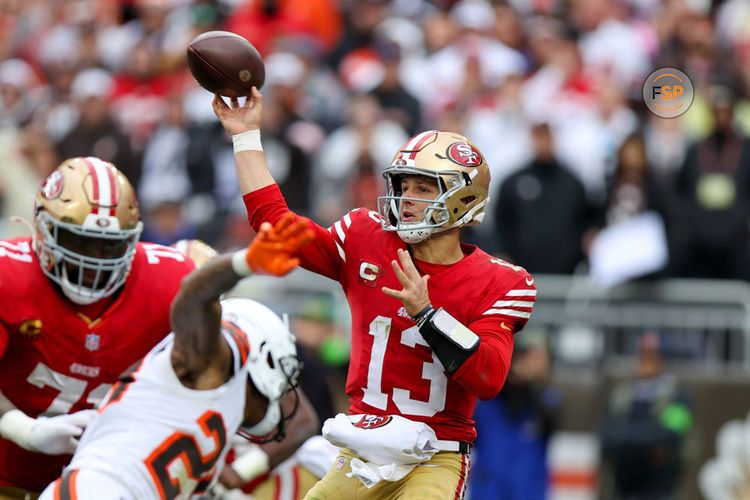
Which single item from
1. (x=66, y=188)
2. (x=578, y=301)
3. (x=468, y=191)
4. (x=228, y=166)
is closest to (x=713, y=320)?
(x=578, y=301)

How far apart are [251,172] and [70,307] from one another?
946mm

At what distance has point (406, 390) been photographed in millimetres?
4984

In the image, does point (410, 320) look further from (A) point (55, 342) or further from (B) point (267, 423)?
(A) point (55, 342)

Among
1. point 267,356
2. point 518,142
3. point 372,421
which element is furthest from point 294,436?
point 518,142

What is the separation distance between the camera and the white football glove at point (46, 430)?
197 inches

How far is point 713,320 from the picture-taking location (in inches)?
390

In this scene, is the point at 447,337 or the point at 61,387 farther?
the point at 61,387

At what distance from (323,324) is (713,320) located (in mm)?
2934

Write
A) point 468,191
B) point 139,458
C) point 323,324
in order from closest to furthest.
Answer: point 139,458, point 468,191, point 323,324

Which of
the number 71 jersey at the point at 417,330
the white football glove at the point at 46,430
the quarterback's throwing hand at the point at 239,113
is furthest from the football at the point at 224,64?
the white football glove at the point at 46,430

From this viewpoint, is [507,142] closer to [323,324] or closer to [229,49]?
[323,324]

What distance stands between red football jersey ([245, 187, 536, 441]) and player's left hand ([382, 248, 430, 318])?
0.78 feet

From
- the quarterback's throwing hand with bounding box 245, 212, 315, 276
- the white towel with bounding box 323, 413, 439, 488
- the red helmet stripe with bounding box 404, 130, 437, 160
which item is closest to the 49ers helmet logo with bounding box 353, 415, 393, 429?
the white towel with bounding box 323, 413, 439, 488

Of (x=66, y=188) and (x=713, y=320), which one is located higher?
(x=66, y=188)
